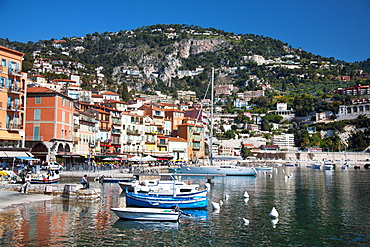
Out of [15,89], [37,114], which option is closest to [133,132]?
[37,114]

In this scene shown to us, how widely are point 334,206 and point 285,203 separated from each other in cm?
392

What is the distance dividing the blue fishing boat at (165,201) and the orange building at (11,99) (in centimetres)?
2444

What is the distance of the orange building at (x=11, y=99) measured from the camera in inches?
1834

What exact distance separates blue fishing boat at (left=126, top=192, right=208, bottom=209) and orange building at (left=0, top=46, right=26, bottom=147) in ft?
80.2

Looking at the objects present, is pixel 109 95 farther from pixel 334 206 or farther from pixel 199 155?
pixel 334 206

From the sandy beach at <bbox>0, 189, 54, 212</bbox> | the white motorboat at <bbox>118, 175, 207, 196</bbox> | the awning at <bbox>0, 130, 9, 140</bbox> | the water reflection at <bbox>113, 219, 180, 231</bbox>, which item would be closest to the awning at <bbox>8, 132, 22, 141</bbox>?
the awning at <bbox>0, 130, 9, 140</bbox>

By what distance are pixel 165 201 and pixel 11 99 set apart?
29.3m

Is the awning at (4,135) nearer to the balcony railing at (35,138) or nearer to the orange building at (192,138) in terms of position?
the balcony railing at (35,138)

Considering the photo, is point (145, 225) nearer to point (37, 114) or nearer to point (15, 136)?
point (15, 136)

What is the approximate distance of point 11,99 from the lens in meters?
48.2

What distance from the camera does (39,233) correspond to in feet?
65.3

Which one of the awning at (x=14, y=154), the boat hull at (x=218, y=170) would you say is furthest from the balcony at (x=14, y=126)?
the boat hull at (x=218, y=170)

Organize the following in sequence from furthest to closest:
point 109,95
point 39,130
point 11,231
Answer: point 109,95, point 39,130, point 11,231

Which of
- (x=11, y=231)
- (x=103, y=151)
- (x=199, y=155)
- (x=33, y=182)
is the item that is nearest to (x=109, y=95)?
(x=199, y=155)
